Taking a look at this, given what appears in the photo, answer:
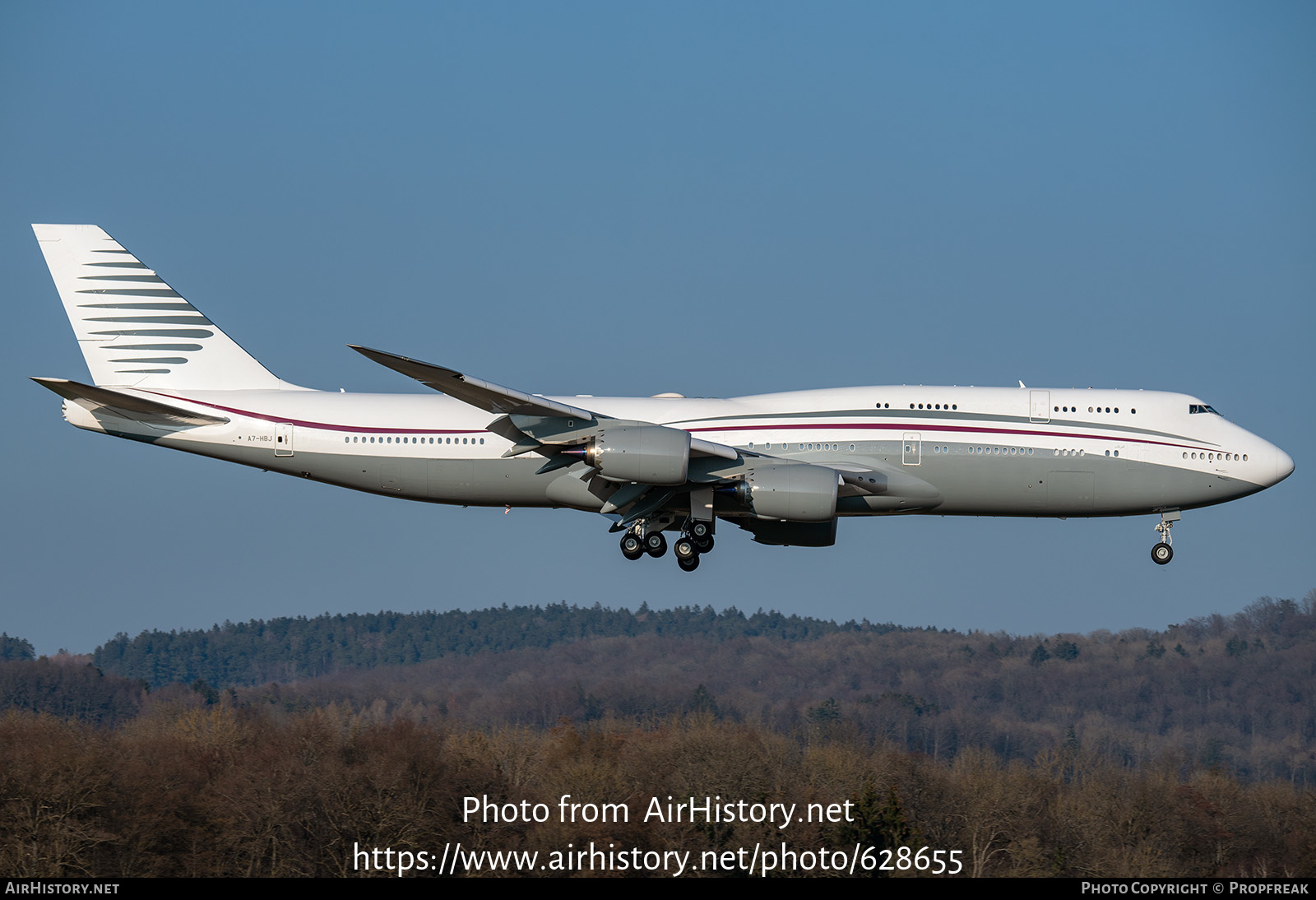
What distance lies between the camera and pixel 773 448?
4000 centimetres

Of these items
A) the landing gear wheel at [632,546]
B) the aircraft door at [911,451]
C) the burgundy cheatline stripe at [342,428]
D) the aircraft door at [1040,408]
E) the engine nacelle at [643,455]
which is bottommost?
the landing gear wheel at [632,546]

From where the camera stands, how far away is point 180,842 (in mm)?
55250

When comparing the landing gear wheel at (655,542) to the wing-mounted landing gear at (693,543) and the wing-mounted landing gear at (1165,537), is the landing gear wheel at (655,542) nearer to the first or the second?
the wing-mounted landing gear at (693,543)

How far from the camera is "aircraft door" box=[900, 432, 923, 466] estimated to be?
130 feet

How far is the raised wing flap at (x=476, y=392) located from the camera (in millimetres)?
35062

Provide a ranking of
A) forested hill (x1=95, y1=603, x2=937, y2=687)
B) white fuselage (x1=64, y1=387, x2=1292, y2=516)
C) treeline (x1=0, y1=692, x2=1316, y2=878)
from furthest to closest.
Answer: forested hill (x1=95, y1=603, x2=937, y2=687) → treeline (x1=0, y1=692, x2=1316, y2=878) → white fuselage (x1=64, y1=387, x2=1292, y2=516)

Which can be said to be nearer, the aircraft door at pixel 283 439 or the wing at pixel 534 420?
the wing at pixel 534 420

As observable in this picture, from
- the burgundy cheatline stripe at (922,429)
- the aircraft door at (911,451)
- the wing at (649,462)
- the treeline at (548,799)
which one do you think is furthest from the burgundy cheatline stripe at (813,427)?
the treeline at (548,799)

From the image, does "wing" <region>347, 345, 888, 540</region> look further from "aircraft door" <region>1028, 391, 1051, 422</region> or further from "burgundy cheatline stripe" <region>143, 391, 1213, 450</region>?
"aircraft door" <region>1028, 391, 1051, 422</region>

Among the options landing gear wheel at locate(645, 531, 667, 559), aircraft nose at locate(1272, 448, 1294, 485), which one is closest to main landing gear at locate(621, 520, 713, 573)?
landing gear wheel at locate(645, 531, 667, 559)

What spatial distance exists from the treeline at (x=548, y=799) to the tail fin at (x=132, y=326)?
17.3m

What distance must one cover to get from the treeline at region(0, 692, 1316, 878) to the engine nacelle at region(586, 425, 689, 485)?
836 inches

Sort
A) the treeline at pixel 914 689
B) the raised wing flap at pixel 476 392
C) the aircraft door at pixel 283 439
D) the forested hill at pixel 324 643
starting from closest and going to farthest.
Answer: the raised wing flap at pixel 476 392 < the aircraft door at pixel 283 439 < the treeline at pixel 914 689 < the forested hill at pixel 324 643

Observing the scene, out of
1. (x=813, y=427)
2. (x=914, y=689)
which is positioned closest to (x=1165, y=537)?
(x=813, y=427)
